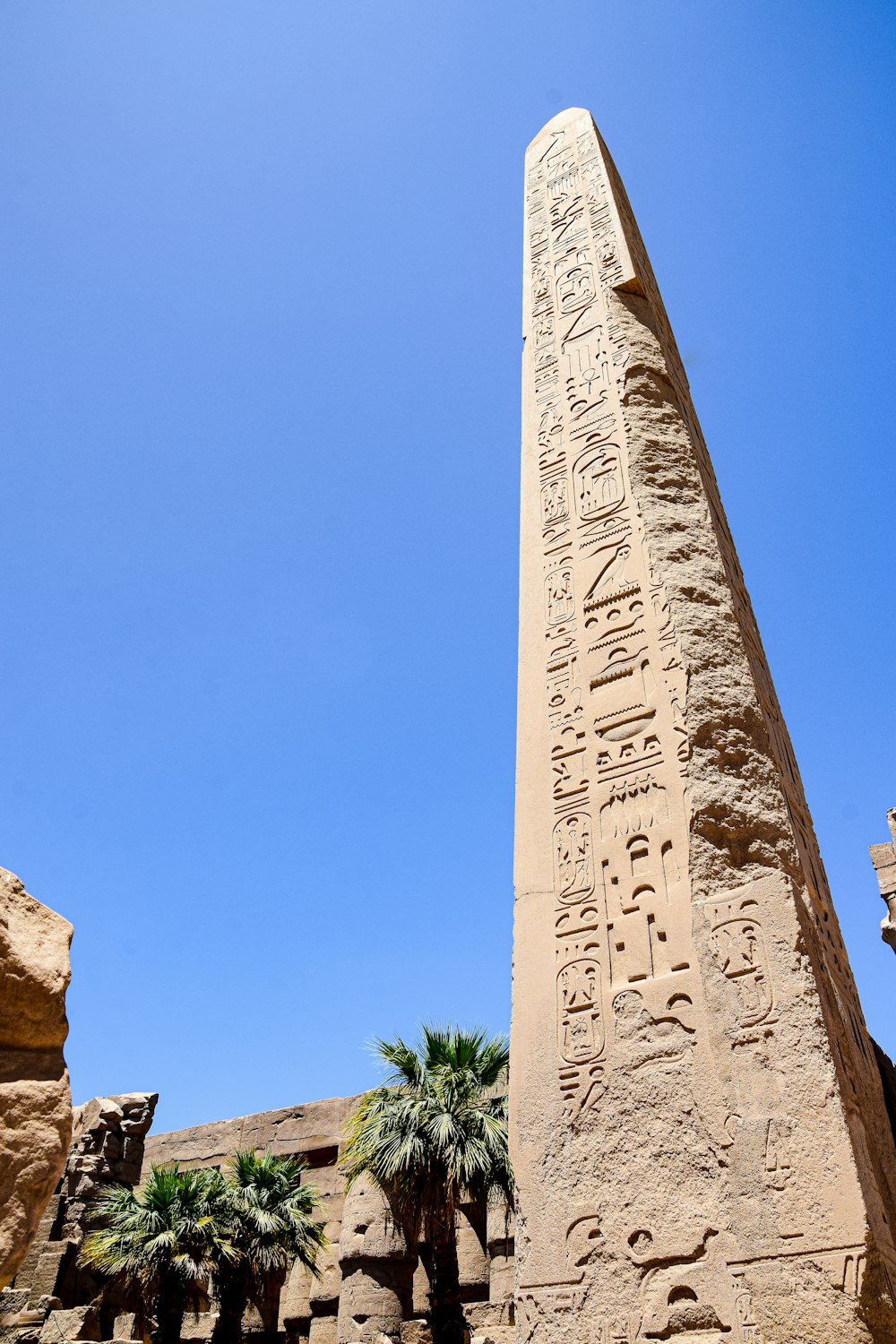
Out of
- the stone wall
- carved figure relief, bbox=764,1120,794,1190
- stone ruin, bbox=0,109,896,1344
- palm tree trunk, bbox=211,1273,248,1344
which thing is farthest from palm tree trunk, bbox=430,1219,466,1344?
carved figure relief, bbox=764,1120,794,1190

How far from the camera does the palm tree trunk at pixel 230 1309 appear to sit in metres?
11.5

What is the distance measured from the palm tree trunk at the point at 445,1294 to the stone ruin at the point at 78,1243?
11.7 feet

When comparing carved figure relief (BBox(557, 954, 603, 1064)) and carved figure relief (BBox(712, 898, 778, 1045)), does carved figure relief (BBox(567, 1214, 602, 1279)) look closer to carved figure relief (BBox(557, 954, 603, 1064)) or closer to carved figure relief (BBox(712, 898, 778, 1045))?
carved figure relief (BBox(557, 954, 603, 1064))

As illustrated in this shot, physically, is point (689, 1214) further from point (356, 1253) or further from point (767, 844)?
point (356, 1253)

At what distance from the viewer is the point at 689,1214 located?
320cm

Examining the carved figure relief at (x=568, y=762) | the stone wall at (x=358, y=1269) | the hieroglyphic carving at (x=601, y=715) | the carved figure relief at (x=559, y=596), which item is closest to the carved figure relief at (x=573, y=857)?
the hieroglyphic carving at (x=601, y=715)

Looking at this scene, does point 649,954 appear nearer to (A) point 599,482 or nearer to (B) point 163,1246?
(A) point 599,482

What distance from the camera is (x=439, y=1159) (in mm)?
10148

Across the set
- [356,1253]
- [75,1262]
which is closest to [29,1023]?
[356,1253]

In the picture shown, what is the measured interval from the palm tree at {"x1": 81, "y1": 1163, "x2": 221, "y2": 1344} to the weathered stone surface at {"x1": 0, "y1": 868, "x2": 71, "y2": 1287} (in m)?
11.2

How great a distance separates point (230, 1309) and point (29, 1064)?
11.9 metres

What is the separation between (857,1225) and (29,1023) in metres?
2.35

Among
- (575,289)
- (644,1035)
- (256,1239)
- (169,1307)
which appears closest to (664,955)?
(644,1035)

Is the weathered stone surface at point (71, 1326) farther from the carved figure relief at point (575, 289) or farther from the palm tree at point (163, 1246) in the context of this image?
the carved figure relief at point (575, 289)
